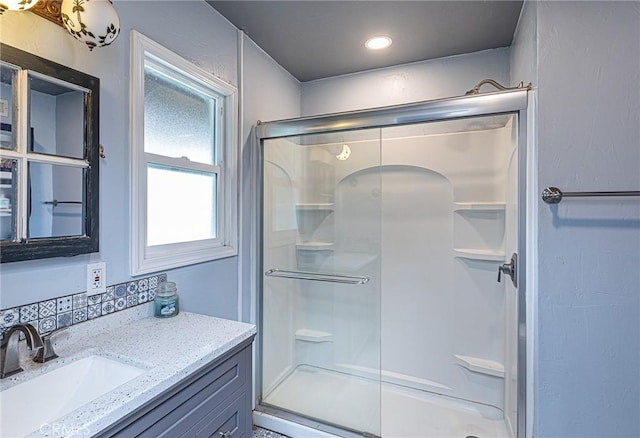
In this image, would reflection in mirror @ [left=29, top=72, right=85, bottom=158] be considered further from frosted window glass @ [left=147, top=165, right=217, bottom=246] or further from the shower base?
the shower base

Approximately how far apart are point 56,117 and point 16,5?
305mm

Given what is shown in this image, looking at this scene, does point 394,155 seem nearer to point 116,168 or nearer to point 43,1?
point 116,168

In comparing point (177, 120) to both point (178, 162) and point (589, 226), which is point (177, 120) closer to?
point (178, 162)

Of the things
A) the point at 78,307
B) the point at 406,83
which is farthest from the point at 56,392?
the point at 406,83

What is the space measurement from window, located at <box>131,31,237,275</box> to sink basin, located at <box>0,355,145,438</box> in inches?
15.9

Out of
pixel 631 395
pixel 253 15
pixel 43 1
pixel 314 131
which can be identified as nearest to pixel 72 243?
pixel 43 1

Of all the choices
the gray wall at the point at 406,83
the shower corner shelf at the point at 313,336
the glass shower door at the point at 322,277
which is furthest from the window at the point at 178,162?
the gray wall at the point at 406,83

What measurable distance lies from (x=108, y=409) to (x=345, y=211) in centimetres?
159

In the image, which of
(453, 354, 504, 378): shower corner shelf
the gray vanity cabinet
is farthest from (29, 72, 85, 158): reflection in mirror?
(453, 354, 504, 378): shower corner shelf

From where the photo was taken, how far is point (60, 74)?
105cm

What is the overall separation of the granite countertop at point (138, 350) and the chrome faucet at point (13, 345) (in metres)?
0.03

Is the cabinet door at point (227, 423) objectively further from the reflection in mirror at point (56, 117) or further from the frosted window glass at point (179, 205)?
the reflection in mirror at point (56, 117)

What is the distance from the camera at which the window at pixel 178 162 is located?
1334mm

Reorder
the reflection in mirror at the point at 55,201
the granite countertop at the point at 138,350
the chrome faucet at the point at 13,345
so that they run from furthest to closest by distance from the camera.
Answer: the reflection in mirror at the point at 55,201 → the chrome faucet at the point at 13,345 → the granite countertop at the point at 138,350
